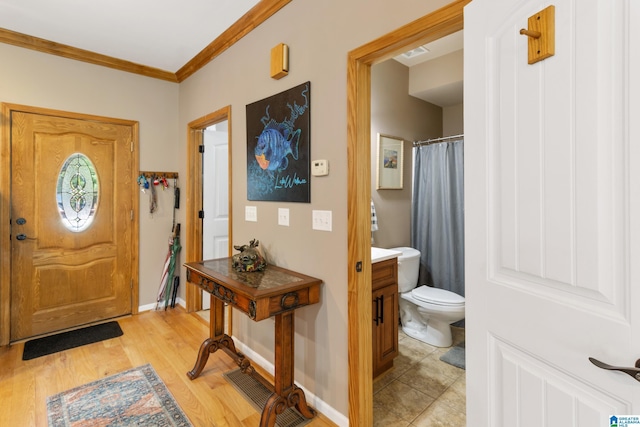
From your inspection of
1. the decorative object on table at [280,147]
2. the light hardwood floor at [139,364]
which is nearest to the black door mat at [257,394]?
the light hardwood floor at [139,364]

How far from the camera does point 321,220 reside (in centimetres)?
183

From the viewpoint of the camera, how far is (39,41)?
274 centimetres

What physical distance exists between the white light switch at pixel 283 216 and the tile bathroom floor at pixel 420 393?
127cm

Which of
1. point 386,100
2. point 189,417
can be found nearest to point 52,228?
point 189,417

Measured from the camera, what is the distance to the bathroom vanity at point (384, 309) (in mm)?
2146

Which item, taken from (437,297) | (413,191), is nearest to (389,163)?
(413,191)

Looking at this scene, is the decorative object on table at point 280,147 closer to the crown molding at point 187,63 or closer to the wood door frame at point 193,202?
the crown molding at point 187,63

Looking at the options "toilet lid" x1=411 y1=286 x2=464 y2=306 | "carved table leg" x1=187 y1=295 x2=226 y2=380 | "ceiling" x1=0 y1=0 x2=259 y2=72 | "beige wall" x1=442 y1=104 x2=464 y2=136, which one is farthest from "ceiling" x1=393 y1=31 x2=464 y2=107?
"carved table leg" x1=187 y1=295 x2=226 y2=380

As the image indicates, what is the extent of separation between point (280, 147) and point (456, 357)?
211 centimetres

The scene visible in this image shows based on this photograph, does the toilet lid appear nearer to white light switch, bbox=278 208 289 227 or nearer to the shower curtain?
the shower curtain

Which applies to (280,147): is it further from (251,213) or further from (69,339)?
(69,339)
